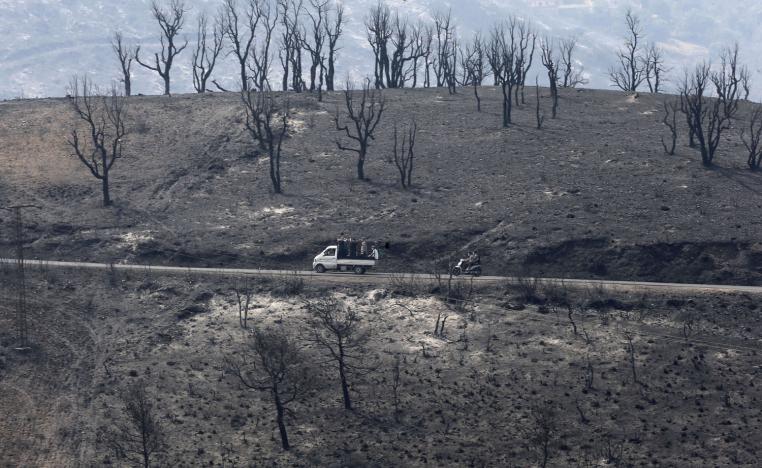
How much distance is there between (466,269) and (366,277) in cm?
681

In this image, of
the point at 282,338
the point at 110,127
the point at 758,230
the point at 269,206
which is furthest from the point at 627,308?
the point at 110,127

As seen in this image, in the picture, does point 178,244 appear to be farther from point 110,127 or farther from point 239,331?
point 110,127

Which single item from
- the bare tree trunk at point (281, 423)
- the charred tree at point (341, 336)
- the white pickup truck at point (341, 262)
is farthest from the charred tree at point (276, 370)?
the white pickup truck at point (341, 262)

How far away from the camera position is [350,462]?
2370 inches

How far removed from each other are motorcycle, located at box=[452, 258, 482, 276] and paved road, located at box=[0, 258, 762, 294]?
34.0 inches

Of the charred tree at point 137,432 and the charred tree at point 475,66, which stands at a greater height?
the charred tree at point 475,66

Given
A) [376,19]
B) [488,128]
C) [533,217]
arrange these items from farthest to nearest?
[376,19], [488,128], [533,217]

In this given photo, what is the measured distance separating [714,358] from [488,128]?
164 feet

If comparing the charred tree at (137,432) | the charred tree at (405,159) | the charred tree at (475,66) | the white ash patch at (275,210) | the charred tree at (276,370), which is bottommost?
the charred tree at (137,432)

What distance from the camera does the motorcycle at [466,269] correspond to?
261ft

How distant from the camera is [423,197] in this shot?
9400cm

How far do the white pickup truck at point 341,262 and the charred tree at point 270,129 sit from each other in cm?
1646

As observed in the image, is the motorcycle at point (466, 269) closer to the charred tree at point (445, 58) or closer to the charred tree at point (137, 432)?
the charred tree at point (137, 432)

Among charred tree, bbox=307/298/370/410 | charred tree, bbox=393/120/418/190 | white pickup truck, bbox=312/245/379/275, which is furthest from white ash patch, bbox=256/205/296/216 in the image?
charred tree, bbox=307/298/370/410
